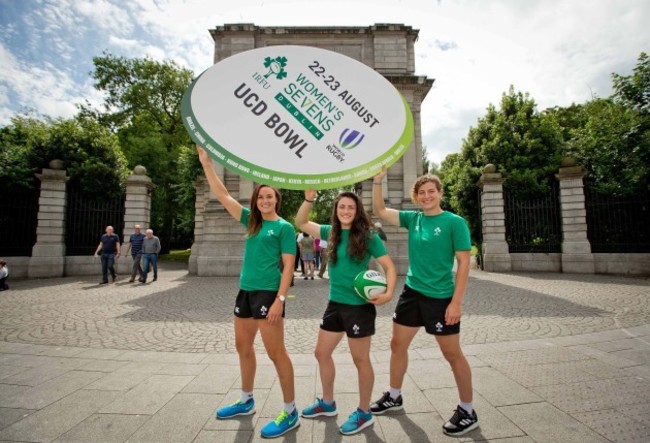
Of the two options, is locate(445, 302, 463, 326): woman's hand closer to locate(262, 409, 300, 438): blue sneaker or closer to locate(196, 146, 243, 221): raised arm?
locate(262, 409, 300, 438): blue sneaker

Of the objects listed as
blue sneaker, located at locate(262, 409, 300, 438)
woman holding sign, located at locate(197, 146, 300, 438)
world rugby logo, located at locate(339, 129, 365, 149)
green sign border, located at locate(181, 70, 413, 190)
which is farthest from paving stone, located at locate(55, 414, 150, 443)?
world rugby logo, located at locate(339, 129, 365, 149)

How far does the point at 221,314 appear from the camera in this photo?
702cm

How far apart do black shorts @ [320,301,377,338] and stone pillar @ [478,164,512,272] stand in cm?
1425

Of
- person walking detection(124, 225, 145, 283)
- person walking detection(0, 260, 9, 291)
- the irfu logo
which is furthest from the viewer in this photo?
person walking detection(124, 225, 145, 283)

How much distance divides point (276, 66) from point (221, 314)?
5756mm

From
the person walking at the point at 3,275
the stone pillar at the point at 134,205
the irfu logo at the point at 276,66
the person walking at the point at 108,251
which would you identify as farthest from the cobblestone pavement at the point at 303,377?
the stone pillar at the point at 134,205

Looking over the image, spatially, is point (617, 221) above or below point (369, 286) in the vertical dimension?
above

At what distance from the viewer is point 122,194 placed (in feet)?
52.4

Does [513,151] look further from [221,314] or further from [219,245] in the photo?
[221,314]

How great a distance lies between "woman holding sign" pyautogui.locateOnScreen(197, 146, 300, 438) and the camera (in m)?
2.65

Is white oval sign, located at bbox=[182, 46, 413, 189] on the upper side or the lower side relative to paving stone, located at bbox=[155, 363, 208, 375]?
upper

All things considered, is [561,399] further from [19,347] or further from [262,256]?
[19,347]

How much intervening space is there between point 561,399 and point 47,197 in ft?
60.4

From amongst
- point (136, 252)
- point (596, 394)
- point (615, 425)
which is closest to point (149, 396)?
point (615, 425)
